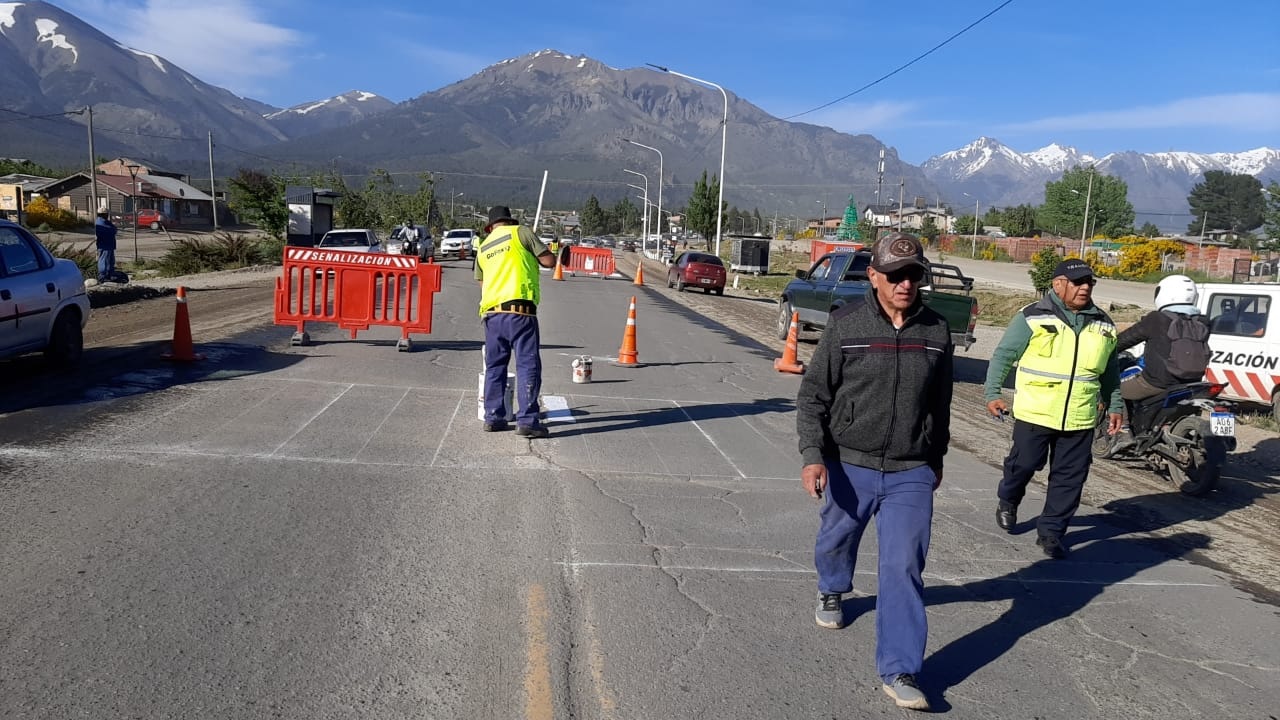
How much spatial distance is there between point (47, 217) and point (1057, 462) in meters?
67.9

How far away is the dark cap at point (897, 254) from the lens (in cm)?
408

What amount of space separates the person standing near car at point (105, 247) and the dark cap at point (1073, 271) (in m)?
22.3

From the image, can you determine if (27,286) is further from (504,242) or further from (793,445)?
(793,445)

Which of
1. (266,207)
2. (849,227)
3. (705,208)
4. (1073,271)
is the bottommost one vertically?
(1073,271)

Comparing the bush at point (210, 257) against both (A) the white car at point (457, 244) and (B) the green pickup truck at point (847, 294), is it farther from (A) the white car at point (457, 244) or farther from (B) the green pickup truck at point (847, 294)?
(B) the green pickup truck at point (847, 294)

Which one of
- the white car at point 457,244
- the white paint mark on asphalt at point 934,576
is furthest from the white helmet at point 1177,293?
the white car at point 457,244

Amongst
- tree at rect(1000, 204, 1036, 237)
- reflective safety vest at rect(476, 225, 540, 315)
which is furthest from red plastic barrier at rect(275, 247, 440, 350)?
tree at rect(1000, 204, 1036, 237)

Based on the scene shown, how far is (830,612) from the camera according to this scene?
476 cm

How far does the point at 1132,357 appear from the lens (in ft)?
30.0

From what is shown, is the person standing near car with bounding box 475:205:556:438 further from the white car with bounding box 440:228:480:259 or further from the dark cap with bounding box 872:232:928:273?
the white car with bounding box 440:228:480:259

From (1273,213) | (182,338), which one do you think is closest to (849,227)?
(1273,213)

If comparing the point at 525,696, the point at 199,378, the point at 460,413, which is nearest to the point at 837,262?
the point at 460,413

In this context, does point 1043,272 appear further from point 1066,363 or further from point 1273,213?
point 1273,213

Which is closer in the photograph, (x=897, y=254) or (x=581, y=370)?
(x=897, y=254)
